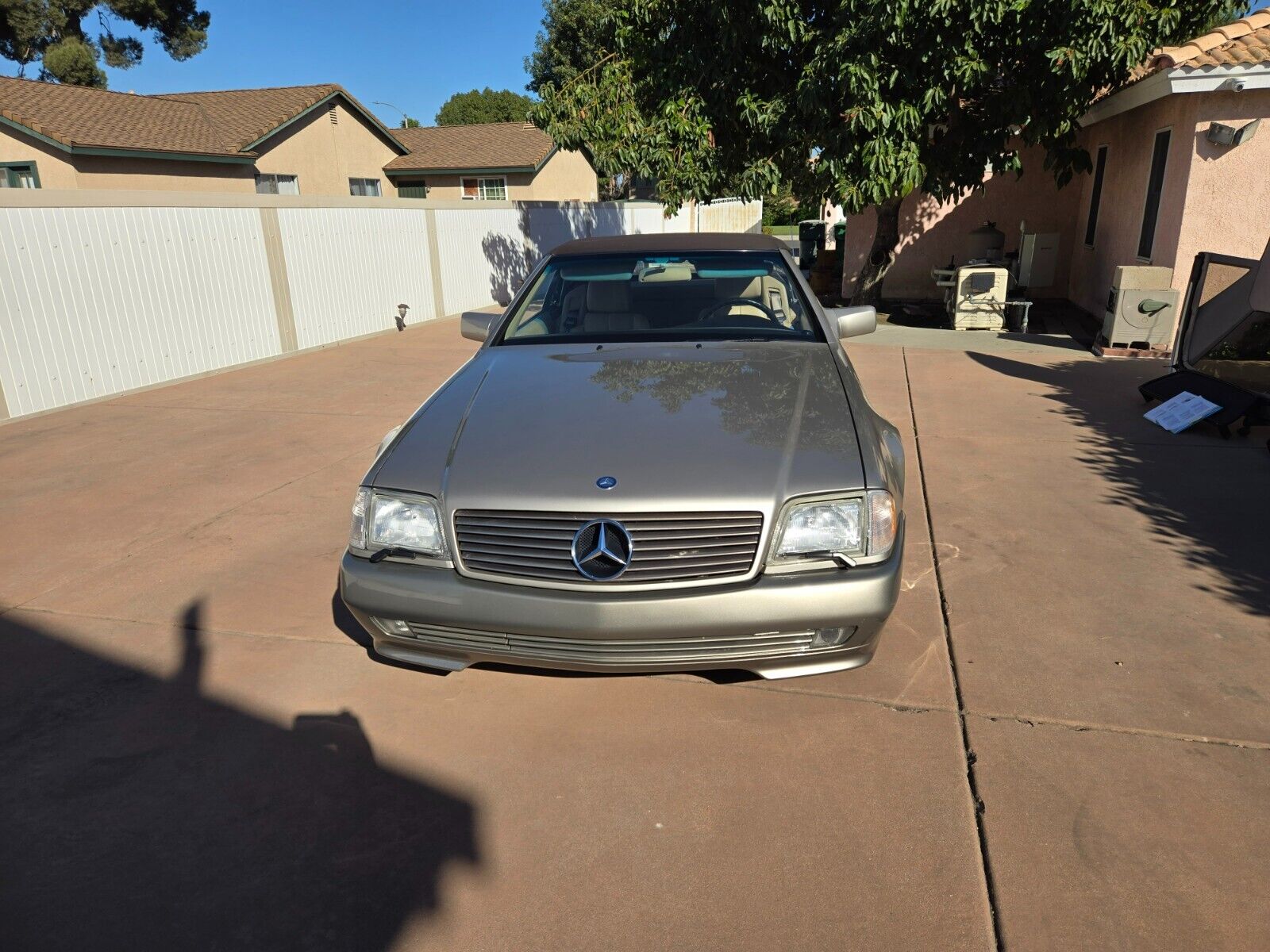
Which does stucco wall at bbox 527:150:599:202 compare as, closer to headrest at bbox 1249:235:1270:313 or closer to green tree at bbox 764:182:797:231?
green tree at bbox 764:182:797:231

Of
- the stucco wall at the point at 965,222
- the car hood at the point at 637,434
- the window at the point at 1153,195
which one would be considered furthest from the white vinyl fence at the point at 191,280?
the window at the point at 1153,195

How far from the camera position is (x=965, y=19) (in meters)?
9.66

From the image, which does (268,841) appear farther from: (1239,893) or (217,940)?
(1239,893)

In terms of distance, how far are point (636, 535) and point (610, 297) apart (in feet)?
7.38

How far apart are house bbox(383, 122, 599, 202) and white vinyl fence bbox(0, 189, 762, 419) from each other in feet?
49.6

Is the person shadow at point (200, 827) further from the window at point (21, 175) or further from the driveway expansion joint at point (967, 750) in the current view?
the window at point (21, 175)

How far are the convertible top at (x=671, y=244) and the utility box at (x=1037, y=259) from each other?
1054 cm

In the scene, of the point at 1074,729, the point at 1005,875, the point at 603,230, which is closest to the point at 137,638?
the point at 1005,875

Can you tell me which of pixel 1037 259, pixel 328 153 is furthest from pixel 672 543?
pixel 328 153

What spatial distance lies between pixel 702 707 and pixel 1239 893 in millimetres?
1682

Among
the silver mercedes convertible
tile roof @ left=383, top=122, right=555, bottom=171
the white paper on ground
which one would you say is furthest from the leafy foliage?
the silver mercedes convertible

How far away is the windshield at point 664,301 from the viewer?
4.45 metres

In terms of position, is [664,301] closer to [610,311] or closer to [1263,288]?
[610,311]

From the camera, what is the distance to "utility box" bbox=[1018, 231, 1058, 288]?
1434 centimetres
